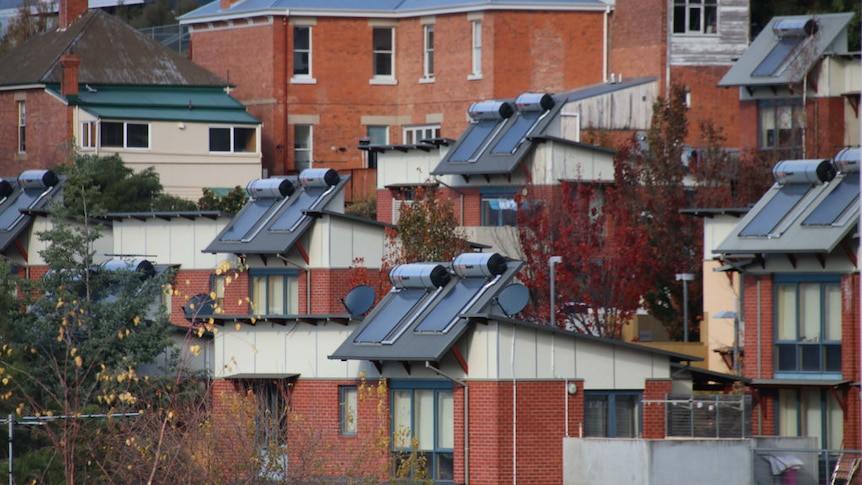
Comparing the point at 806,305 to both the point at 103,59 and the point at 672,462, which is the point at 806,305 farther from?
the point at 103,59

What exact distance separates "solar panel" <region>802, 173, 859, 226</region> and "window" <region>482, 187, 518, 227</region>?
1515 centimetres

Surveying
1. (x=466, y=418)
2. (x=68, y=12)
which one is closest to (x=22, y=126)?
(x=68, y=12)

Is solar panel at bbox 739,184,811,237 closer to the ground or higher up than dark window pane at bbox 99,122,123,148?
closer to the ground

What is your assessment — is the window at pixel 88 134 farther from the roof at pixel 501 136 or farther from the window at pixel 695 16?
the window at pixel 695 16

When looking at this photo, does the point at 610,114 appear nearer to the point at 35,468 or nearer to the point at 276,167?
the point at 276,167

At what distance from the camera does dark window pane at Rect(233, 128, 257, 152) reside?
68.0m

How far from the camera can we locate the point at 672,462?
110ft

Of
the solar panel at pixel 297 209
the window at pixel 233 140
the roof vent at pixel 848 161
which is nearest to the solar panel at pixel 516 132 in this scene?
the solar panel at pixel 297 209

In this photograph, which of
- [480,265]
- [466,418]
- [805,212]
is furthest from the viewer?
[805,212]

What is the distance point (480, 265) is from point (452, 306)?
1.01 metres

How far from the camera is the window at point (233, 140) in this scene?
222 ft

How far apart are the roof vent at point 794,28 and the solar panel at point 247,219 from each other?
16.9 m

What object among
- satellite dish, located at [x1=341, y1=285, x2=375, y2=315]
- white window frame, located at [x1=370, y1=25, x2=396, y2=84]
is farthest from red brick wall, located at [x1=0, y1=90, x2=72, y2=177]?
satellite dish, located at [x1=341, y1=285, x2=375, y2=315]

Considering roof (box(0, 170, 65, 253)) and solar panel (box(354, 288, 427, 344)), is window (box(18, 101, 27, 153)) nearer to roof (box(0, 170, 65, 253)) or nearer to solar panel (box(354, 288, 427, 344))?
roof (box(0, 170, 65, 253))
